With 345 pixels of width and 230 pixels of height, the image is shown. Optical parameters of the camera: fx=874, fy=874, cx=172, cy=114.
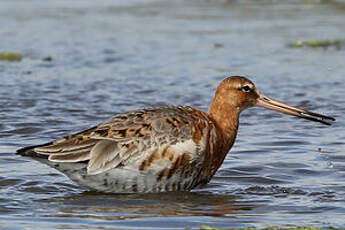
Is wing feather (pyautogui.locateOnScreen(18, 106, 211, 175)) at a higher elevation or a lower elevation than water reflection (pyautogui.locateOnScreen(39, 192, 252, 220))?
higher

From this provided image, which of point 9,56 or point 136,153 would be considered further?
point 9,56

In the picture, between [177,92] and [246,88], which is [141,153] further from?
[177,92]

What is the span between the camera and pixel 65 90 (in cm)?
1212

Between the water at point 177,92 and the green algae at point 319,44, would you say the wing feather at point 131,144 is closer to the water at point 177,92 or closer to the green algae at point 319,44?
the water at point 177,92

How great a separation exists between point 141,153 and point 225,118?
3.42 ft

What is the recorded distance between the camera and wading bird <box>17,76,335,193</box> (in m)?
7.40

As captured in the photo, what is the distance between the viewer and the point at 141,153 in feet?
24.3

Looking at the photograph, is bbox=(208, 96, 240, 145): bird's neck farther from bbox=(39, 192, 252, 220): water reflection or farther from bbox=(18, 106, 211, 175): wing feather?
bbox=(39, 192, 252, 220): water reflection

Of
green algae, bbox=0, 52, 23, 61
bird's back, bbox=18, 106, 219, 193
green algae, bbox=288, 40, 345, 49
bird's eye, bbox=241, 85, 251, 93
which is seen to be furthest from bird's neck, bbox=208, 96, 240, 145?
green algae, bbox=288, 40, 345, 49

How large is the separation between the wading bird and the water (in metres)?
0.17

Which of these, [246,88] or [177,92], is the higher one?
[246,88]

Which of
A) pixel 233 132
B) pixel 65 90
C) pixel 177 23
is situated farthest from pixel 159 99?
pixel 177 23

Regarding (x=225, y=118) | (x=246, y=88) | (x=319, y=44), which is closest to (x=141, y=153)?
(x=225, y=118)

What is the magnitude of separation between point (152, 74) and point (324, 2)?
22.8 feet
